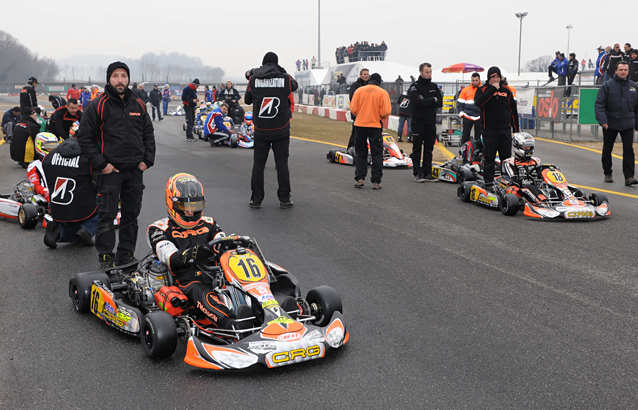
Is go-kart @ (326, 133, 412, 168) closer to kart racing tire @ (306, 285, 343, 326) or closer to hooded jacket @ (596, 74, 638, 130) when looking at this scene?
hooded jacket @ (596, 74, 638, 130)

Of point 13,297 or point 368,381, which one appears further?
point 13,297

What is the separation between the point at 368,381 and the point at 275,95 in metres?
5.93

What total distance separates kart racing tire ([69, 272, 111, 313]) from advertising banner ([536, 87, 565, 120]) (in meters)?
15.9

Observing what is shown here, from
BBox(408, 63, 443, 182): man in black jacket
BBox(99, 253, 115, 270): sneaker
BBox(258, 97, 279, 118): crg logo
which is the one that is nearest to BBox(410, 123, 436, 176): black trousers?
BBox(408, 63, 443, 182): man in black jacket

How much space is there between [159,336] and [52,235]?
11.9 ft

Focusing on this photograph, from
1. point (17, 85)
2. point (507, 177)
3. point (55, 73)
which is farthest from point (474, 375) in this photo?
point (55, 73)

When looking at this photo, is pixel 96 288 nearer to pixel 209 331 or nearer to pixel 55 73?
pixel 209 331

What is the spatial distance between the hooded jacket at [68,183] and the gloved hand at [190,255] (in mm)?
2949

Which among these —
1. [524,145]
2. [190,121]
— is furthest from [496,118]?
[190,121]

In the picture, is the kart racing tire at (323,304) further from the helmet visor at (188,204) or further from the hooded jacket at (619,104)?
the hooded jacket at (619,104)

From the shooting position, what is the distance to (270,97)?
29.1 feet

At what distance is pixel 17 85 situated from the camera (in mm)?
81000

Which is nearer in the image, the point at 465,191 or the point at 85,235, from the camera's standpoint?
the point at 85,235

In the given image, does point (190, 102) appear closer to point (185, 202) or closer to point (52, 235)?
point (52, 235)
